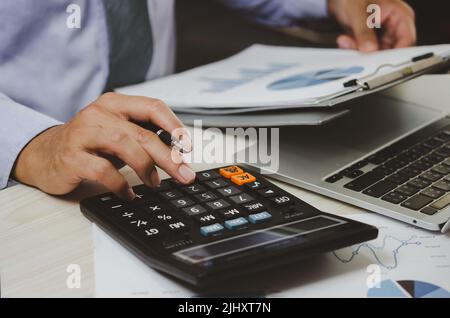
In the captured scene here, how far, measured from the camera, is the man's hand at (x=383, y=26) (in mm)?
890

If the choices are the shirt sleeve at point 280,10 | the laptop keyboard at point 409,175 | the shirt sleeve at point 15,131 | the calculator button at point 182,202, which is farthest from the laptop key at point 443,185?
the shirt sleeve at point 280,10

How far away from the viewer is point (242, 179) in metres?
0.52

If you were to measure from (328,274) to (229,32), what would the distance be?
33.1 inches

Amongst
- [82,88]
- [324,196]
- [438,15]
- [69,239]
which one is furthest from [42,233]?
[438,15]

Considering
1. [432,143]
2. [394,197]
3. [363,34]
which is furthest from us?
[363,34]

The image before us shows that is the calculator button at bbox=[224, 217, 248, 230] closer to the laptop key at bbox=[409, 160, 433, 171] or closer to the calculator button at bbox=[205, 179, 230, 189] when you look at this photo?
the calculator button at bbox=[205, 179, 230, 189]

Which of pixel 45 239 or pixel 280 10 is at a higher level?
pixel 280 10

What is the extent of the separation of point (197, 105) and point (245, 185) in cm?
18

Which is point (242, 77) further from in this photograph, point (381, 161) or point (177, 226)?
point (177, 226)

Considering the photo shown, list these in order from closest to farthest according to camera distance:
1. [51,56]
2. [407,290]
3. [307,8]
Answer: [407,290] → [51,56] → [307,8]

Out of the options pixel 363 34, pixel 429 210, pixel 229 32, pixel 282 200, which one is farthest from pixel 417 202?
pixel 229 32

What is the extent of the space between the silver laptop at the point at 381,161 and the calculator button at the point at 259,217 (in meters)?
0.09

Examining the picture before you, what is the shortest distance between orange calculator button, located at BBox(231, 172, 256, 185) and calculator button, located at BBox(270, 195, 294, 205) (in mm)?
40

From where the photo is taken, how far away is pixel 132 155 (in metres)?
0.50
